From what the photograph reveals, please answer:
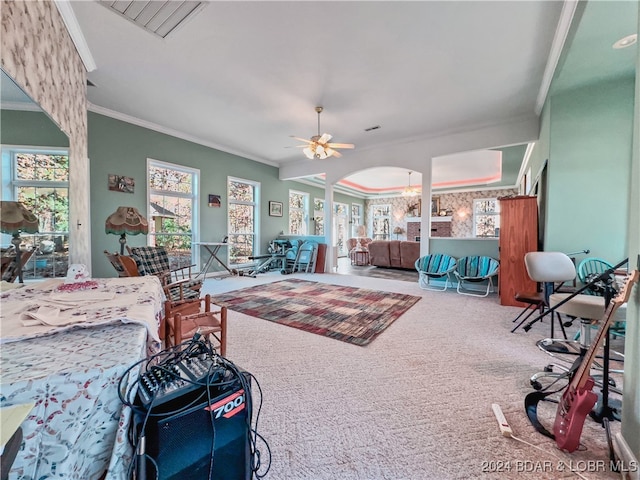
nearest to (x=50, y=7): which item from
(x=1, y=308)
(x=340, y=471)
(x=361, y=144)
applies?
(x=1, y=308)

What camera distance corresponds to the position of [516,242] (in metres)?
3.72

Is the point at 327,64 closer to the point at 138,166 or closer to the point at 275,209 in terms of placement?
the point at 138,166

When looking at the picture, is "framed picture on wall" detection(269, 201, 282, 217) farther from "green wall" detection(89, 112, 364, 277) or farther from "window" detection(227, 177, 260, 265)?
"green wall" detection(89, 112, 364, 277)

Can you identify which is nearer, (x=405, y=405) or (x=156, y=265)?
(x=405, y=405)

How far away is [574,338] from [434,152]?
12.6 feet

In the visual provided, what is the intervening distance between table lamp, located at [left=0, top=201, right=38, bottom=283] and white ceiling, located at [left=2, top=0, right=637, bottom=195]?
79.2 inches

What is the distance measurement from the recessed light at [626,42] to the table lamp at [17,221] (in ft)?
15.7

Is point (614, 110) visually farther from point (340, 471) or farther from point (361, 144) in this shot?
point (340, 471)

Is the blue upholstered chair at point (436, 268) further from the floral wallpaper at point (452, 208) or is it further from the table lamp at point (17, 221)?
the table lamp at point (17, 221)

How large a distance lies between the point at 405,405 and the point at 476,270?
3.76 m

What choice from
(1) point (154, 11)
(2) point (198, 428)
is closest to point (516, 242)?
(2) point (198, 428)

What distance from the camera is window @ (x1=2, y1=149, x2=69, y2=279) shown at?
148 centimetres

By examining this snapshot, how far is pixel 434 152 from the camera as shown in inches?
207

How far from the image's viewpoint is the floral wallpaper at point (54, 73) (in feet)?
4.91
